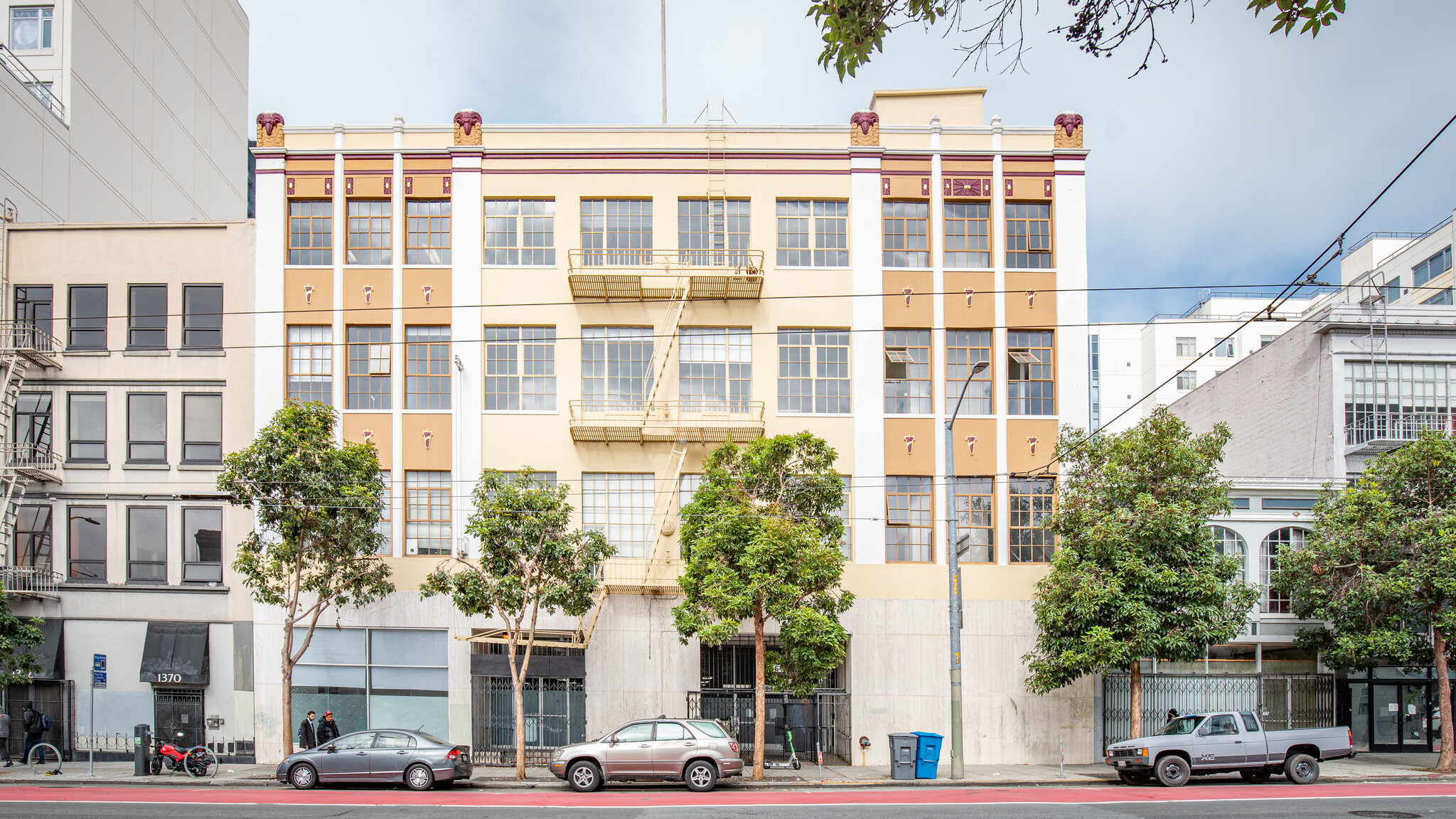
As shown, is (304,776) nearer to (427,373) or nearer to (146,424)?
(427,373)

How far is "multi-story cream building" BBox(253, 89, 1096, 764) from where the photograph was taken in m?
26.2

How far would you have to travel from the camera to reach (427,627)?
2620cm

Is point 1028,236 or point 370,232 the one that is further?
point 1028,236

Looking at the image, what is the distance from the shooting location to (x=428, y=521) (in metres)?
26.8

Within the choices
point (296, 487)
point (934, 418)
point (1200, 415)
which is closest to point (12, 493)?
point (296, 487)

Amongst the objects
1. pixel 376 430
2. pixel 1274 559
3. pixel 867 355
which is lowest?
pixel 1274 559

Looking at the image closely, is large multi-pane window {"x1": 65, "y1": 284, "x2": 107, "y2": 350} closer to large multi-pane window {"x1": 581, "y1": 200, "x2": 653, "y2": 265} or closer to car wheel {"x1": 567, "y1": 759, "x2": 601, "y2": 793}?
large multi-pane window {"x1": 581, "y1": 200, "x2": 653, "y2": 265}

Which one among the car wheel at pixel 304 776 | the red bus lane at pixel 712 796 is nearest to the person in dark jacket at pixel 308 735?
the red bus lane at pixel 712 796

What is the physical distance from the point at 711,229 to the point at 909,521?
30.4ft

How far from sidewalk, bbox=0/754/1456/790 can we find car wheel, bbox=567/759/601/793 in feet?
2.82

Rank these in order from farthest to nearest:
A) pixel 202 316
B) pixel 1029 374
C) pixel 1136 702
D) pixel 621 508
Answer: pixel 202 316
pixel 1029 374
pixel 621 508
pixel 1136 702

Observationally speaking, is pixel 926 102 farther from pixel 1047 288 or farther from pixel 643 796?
pixel 643 796

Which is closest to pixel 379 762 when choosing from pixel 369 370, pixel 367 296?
pixel 369 370

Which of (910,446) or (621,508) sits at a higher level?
(910,446)
